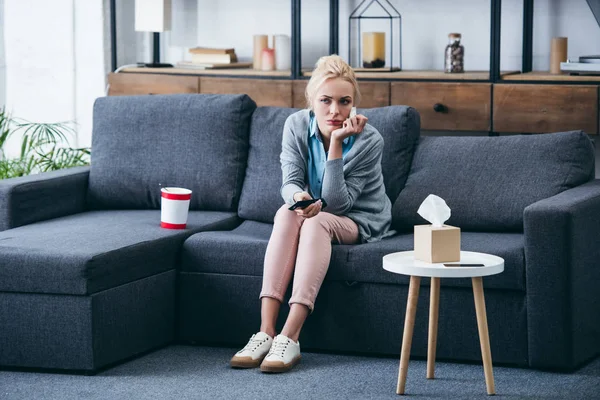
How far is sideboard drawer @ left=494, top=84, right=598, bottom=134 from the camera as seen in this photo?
4.14 metres

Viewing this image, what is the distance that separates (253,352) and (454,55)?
1.89 meters

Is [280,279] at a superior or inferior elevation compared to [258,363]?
superior

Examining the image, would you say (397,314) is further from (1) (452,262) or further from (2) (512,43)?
(2) (512,43)

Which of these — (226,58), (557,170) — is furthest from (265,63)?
(557,170)

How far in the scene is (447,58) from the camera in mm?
4527

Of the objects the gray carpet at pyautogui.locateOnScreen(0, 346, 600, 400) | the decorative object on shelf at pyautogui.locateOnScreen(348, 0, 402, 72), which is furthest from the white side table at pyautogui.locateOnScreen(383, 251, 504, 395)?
the decorative object on shelf at pyautogui.locateOnScreen(348, 0, 402, 72)

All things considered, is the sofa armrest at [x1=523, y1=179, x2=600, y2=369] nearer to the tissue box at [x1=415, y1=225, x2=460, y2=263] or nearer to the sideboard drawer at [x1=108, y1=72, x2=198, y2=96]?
the tissue box at [x1=415, y1=225, x2=460, y2=263]

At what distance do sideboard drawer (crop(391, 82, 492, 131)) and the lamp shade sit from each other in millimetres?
1200

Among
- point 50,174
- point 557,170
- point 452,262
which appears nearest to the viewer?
point 452,262

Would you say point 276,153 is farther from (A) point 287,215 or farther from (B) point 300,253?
(B) point 300,253

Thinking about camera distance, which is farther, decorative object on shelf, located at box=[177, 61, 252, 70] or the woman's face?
decorative object on shelf, located at box=[177, 61, 252, 70]

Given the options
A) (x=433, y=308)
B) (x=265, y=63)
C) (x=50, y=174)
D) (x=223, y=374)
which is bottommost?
(x=223, y=374)

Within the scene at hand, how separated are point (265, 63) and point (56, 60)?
1140 mm

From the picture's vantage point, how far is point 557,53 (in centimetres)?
438
